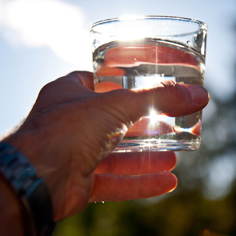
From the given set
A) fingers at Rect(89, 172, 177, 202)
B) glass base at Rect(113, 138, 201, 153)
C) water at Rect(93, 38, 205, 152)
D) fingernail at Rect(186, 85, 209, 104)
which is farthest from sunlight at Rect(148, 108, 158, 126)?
fingers at Rect(89, 172, 177, 202)

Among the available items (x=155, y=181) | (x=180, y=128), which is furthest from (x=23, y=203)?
(x=155, y=181)

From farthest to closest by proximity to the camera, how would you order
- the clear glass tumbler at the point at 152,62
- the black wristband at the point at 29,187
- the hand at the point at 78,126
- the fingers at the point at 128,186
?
the fingers at the point at 128,186, the clear glass tumbler at the point at 152,62, the hand at the point at 78,126, the black wristband at the point at 29,187

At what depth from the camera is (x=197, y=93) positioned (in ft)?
6.52

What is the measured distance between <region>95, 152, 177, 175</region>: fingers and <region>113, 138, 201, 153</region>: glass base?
2.01ft

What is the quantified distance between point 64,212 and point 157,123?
75 centimetres

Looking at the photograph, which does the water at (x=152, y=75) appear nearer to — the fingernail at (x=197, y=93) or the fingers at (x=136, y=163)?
the fingernail at (x=197, y=93)

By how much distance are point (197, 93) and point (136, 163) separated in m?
0.96

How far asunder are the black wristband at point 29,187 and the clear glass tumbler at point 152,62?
0.65 meters

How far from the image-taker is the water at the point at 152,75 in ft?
6.31

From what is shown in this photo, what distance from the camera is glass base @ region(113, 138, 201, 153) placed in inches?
78.0

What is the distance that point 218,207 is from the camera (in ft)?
60.3

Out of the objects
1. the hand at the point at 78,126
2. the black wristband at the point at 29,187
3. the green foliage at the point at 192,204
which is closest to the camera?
the black wristband at the point at 29,187

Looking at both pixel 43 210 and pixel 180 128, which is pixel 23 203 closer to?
pixel 43 210

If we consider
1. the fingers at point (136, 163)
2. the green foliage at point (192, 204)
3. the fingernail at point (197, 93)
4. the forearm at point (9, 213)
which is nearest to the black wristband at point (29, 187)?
the forearm at point (9, 213)
